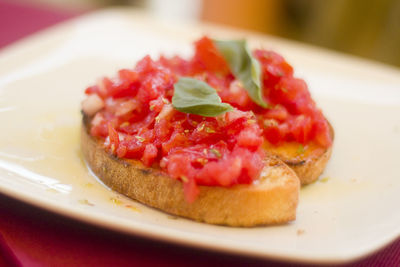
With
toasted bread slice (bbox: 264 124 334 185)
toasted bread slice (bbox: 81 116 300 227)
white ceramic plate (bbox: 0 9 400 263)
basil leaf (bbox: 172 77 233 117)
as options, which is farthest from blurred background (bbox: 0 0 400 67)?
toasted bread slice (bbox: 81 116 300 227)

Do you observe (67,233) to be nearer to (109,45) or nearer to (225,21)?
(109,45)

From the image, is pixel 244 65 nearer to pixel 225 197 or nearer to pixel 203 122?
pixel 203 122

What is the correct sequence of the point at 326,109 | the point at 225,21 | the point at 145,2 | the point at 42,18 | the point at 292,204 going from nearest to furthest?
the point at 292,204
the point at 326,109
the point at 42,18
the point at 225,21
the point at 145,2

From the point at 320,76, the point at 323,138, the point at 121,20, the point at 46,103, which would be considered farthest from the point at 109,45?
the point at 323,138

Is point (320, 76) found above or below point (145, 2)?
above

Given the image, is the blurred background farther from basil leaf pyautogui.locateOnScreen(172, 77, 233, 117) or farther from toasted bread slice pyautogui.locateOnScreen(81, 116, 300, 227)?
toasted bread slice pyautogui.locateOnScreen(81, 116, 300, 227)

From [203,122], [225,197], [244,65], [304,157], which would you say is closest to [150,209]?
[225,197]
